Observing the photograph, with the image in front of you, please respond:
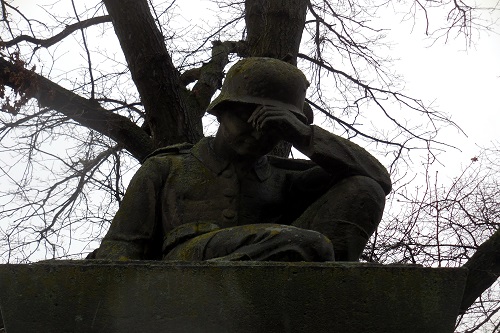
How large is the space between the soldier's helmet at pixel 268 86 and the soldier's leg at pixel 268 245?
2.13 feet

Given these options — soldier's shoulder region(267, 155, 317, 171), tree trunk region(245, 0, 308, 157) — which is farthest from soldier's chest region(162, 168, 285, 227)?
tree trunk region(245, 0, 308, 157)

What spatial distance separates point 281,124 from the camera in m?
3.65

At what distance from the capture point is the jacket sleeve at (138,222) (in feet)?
12.2

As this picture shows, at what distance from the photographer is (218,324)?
2930 mm

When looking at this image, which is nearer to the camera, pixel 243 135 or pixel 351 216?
pixel 351 216

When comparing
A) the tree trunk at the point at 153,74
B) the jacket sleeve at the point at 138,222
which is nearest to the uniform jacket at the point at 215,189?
the jacket sleeve at the point at 138,222

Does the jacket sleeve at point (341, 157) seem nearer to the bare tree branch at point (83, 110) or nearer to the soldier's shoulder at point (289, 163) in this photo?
the soldier's shoulder at point (289, 163)

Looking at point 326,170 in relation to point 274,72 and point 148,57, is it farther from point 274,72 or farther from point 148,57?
point 148,57

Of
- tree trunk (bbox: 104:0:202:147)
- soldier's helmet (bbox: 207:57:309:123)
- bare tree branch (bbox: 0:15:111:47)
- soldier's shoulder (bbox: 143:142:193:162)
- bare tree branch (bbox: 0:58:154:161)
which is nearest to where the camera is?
soldier's helmet (bbox: 207:57:309:123)

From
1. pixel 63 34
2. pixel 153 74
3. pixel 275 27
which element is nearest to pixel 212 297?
pixel 153 74

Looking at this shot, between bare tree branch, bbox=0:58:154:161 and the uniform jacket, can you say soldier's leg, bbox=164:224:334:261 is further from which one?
bare tree branch, bbox=0:58:154:161

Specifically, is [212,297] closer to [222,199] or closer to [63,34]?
[222,199]

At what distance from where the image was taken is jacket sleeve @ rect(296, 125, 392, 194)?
3.75m

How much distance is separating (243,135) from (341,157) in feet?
1.45
